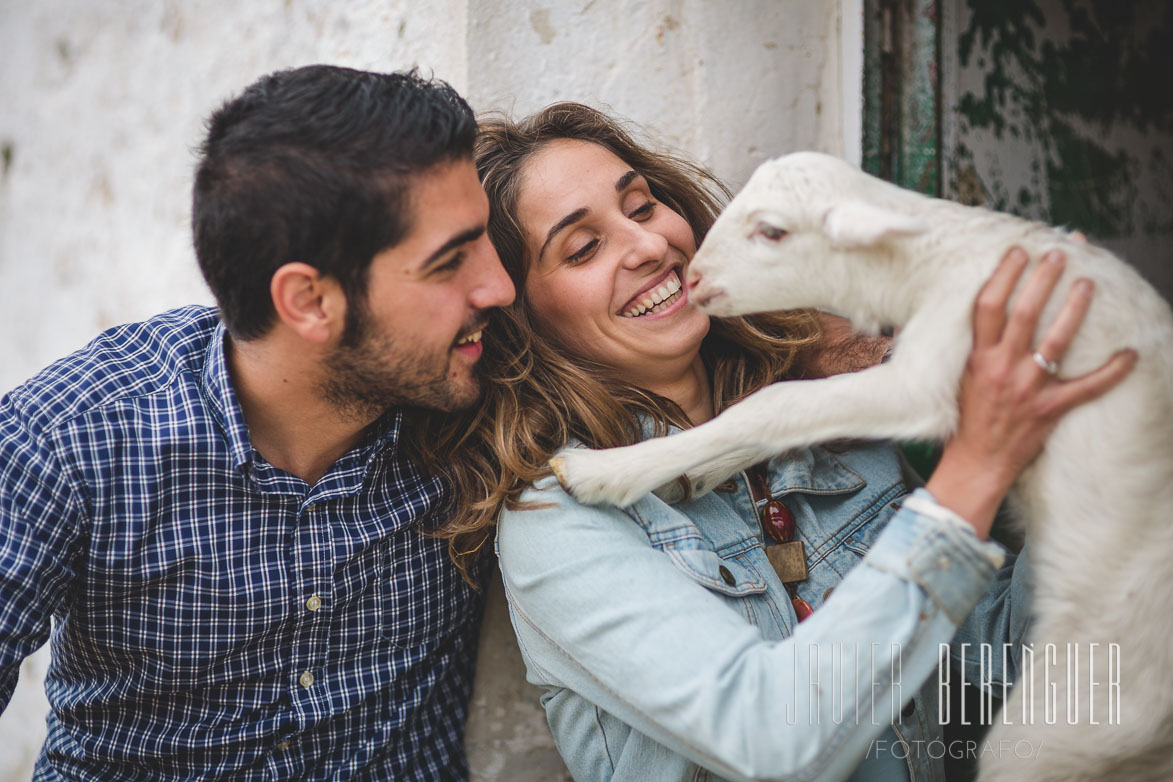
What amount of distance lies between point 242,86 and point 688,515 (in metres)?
2.36

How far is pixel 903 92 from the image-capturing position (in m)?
2.92

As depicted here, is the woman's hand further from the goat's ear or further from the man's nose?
the man's nose

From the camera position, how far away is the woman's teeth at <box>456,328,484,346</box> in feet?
6.57

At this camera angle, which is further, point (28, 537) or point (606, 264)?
point (606, 264)

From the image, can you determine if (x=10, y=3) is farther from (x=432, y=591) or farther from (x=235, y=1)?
(x=432, y=591)

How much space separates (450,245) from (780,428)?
0.77 meters

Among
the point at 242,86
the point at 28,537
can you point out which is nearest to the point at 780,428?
the point at 28,537

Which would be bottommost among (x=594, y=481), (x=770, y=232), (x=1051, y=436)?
(x=594, y=481)

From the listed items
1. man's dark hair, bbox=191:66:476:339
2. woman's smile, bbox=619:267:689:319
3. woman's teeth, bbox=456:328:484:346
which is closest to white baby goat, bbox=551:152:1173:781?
woman's smile, bbox=619:267:689:319

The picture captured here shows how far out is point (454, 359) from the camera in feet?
6.57

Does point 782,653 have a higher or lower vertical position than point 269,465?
lower

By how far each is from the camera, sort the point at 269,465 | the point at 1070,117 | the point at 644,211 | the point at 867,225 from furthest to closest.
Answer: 1. the point at 1070,117
2. the point at 644,211
3. the point at 269,465
4. the point at 867,225

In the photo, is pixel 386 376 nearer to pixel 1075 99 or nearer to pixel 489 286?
pixel 489 286

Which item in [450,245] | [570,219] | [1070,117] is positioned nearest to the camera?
[450,245]
